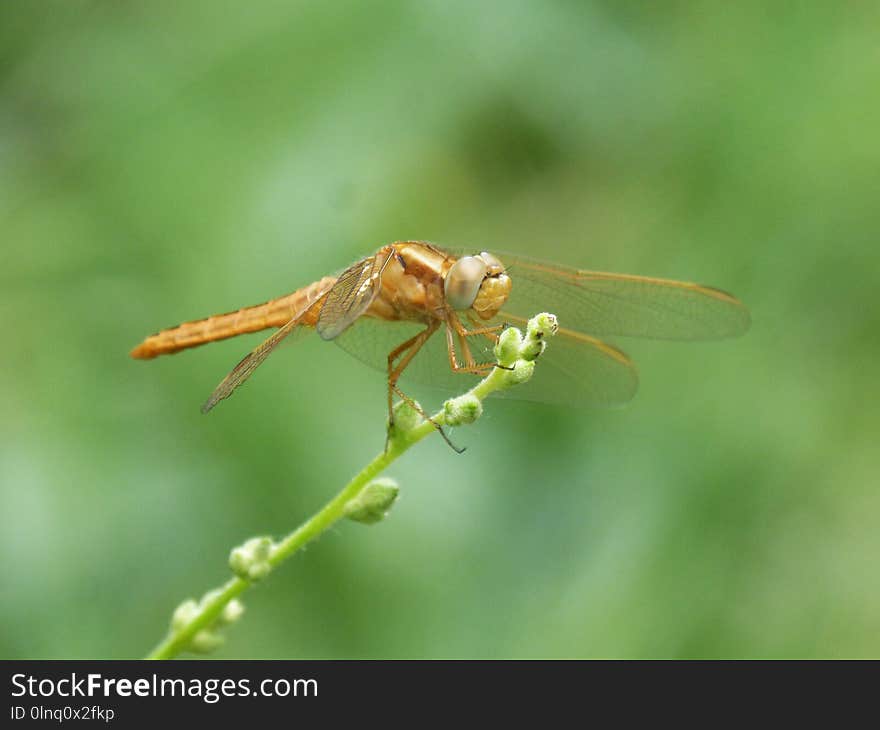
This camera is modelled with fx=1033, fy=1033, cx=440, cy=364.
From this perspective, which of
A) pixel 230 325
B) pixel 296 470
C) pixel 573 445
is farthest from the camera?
pixel 573 445

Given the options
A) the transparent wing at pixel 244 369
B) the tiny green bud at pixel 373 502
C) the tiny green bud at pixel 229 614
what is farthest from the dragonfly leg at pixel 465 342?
the tiny green bud at pixel 229 614

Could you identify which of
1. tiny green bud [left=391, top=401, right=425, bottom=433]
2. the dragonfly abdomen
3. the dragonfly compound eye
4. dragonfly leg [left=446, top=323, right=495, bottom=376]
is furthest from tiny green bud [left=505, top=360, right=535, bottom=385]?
the dragonfly abdomen

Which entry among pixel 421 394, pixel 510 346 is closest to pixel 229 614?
pixel 510 346

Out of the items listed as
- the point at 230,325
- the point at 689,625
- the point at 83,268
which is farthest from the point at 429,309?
the point at 83,268

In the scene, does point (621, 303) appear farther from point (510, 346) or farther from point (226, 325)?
point (510, 346)
